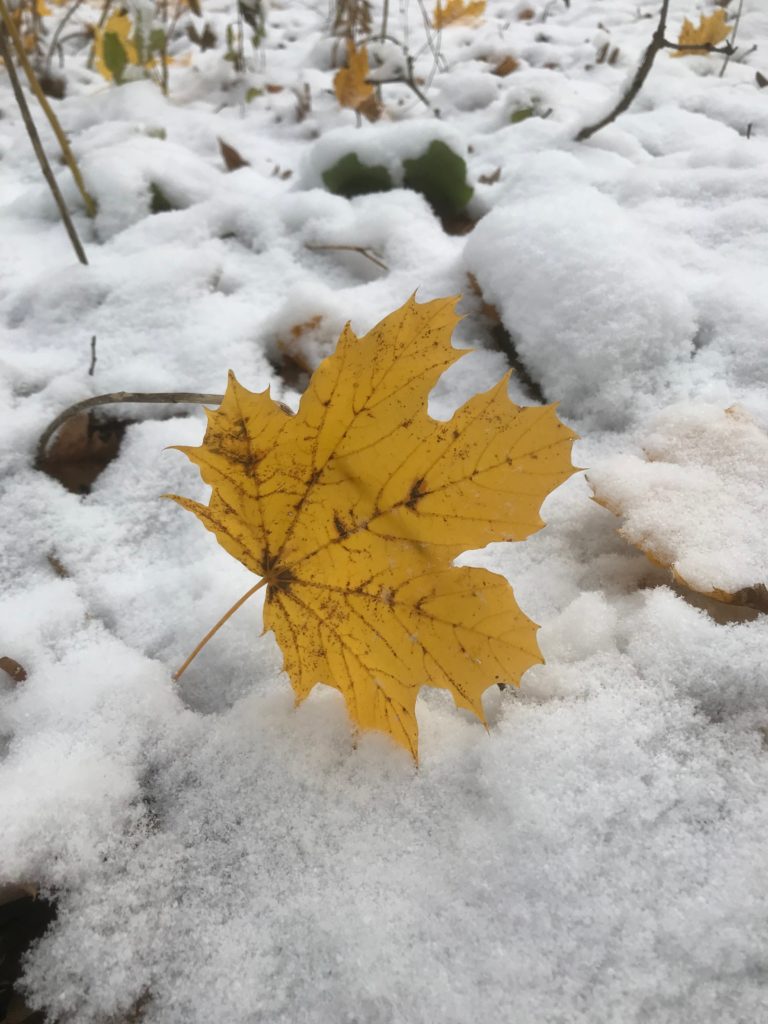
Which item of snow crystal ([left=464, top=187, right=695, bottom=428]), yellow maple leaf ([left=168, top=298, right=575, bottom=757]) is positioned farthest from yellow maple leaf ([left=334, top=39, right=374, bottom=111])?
yellow maple leaf ([left=168, top=298, right=575, bottom=757])

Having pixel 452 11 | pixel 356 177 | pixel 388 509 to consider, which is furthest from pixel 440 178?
pixel 452 11

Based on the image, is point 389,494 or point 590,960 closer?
point 590,960

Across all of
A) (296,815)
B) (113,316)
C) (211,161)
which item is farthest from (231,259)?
(296,815)

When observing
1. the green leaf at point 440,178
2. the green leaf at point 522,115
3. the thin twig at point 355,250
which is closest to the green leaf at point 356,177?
the green leaf at point 440,178

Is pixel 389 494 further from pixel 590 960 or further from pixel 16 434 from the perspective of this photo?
pixel 16 434

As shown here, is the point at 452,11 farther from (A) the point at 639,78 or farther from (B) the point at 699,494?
(B) the point at 699,494

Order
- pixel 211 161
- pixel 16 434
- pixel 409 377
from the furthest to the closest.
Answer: pixel 211 161, pixel 16 434, pixel 409 377

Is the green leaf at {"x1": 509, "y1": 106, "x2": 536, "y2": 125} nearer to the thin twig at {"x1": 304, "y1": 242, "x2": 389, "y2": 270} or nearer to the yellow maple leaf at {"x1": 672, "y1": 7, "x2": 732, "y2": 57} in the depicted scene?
the yellow maple leaf at {"x1": 672, "y1": 7, "x2": 732, "y2": 57}
